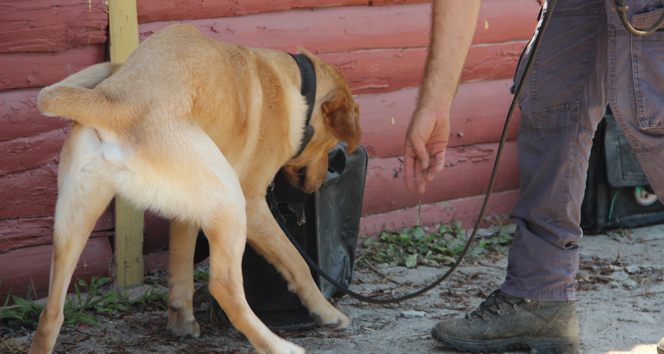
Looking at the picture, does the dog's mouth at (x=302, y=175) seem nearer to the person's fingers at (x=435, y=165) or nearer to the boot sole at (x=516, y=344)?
the person's fingers at (x=435, y=165)

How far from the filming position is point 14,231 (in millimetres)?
2830

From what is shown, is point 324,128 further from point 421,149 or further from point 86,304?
point 86,304

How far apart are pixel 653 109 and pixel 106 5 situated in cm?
248

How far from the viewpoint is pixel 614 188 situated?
4074mm

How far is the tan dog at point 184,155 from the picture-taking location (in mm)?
1928

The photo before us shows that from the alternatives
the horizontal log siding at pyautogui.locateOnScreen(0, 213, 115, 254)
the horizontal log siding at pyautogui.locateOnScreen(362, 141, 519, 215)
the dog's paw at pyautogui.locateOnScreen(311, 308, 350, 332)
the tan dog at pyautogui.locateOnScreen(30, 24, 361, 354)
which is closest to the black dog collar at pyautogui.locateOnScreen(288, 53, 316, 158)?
the tan dog at pyautogui.locateOnScreen(30, 24, 361, 354)

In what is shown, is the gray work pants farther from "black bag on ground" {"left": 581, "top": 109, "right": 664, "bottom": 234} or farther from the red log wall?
"black bag on ground" {"left": 581, "top": 109, "right": 664, "bottom": 234}

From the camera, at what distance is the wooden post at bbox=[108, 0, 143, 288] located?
113 inches

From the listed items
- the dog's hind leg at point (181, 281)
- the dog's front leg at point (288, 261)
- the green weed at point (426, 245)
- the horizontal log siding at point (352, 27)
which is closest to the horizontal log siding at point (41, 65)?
the horizontal log siding at point (352, 27)

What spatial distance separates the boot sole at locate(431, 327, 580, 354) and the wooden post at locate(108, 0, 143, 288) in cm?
167

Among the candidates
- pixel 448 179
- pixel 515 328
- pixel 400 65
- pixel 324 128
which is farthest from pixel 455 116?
pixel 515 328

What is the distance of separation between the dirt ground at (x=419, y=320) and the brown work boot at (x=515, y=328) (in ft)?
0.28

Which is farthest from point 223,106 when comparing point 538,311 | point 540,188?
point 538,311

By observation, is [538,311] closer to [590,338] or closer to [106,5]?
[590,338]
